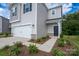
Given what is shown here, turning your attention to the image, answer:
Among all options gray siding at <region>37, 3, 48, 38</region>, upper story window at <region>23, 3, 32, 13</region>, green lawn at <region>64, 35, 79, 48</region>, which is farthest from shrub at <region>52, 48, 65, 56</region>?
upper story window at <region>23, 3, 32, 13</region>

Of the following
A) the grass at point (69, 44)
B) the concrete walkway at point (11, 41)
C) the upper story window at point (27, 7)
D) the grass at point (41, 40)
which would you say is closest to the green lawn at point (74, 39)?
the grass at point (69, 44)

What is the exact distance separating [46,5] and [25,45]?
78 centimetres

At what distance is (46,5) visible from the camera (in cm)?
449

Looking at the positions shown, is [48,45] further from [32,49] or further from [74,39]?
[74,39]

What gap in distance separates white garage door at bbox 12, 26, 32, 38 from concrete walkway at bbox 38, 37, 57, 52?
0.31 m

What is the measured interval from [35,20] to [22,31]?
31 centimetres

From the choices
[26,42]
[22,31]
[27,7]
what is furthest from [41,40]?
[27,7]

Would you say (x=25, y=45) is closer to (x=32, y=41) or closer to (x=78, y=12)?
(x=32, y=41)

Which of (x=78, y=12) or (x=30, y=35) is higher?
(x=78, y=12)

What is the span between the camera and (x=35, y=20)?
4547 millimetres

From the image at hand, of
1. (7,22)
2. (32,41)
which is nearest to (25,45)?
(32,41)

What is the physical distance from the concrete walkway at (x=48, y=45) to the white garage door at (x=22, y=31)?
31 cm

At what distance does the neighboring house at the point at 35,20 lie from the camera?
14.9 feet

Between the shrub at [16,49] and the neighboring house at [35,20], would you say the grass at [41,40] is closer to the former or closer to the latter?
the neighboring house at [35,20]
